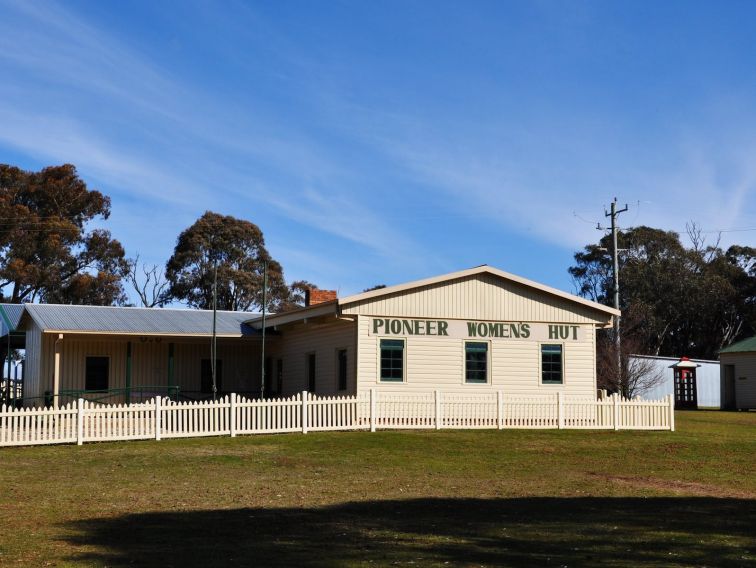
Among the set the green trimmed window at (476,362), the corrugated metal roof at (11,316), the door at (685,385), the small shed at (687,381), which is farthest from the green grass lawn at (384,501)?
the door at (685,385)

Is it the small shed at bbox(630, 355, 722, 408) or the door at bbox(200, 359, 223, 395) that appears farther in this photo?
the small shed at bbox(630, 355, 722, 408)

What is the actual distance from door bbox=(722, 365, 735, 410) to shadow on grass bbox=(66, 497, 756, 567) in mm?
35791

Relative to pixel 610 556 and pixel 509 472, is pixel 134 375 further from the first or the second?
pixel 610 556

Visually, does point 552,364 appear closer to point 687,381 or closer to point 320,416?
point 320,416

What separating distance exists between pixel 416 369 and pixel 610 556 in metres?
18.5

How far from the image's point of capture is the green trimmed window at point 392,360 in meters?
27.6

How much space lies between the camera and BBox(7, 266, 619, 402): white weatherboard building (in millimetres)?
27703

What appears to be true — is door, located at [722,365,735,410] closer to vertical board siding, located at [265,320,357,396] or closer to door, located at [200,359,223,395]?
vertical board siding, located at [265,320,357,396]

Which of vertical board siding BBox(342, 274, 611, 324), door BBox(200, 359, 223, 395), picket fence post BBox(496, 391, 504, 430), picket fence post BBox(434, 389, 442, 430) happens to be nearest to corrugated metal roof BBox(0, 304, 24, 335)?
door BBox(200, 359, 223, 395)

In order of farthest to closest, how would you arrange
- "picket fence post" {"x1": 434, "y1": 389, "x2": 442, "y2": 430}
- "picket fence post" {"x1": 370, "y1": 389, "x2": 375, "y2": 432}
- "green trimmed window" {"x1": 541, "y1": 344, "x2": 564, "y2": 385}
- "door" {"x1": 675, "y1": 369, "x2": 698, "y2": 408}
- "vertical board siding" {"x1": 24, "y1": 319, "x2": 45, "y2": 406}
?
1. "door" {"x1": 675, "y1": 369, "x2": 698, "y2": 408}
2. "vertical board siding" {"x1": 24, "y1": 319, "x2": 45, "y2": 406}
3. "green trimmed window" {"x1": 541, "y1": 344, "x2": 564, "y2": 385}
4. "picket fence post" {"x1": 434, "y1": 389, "x2": 442, "y2": 430}
5. "picket fence post" {"x1": 370, "y1": 389, "x2": 375, "y2": 432}

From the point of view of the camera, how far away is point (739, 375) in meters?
46.2

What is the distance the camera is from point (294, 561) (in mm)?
9188

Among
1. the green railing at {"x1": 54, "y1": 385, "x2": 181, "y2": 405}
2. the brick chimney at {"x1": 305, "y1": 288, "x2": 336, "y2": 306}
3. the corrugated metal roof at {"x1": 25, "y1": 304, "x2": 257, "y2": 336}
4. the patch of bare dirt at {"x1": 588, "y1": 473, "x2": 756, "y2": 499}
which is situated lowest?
the patch of bare dirt at {"x1": 588, "y1": 473, "x2": 756, "y2": 499}

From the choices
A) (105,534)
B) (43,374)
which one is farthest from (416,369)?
(105,534)
